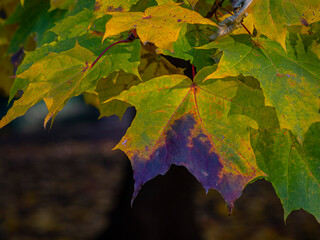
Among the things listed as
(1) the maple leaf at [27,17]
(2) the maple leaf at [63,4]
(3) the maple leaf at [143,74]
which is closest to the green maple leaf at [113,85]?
(3) the maple leaf at [143,74]

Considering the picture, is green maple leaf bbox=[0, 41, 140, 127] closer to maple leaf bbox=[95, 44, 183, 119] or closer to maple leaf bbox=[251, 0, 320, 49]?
maple leaf bbox=[95, 44, 183, 119]

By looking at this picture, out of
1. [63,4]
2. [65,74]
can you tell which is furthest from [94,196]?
[65,74]

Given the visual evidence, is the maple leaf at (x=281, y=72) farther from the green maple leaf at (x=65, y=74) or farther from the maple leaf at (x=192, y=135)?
the green maple leaf at (x=65, y=74)

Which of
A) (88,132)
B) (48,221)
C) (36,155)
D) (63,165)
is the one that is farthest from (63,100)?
(88,132)

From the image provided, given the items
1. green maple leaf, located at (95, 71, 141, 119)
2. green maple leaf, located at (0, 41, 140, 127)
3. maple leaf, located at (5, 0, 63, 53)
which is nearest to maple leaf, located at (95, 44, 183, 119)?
green maple leaf, located at (95, 71, 141, 119)

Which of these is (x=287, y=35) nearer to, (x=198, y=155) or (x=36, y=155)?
(x=198, y=155)
